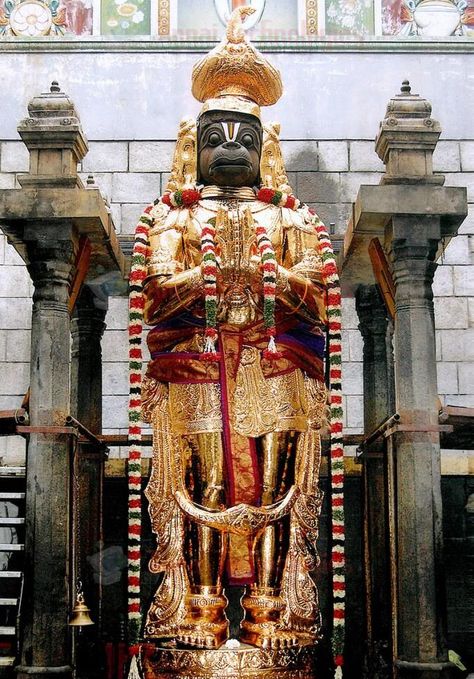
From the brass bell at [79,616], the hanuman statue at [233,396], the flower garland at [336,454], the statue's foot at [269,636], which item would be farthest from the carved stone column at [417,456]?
the brass bell at [79,616]

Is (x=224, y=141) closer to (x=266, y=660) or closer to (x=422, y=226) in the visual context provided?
(x=422, y=226)

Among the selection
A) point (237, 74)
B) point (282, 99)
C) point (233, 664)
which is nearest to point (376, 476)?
point (233, 664)

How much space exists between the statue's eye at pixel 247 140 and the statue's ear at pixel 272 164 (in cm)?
26

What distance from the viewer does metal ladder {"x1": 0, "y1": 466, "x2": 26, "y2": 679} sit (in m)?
7.04

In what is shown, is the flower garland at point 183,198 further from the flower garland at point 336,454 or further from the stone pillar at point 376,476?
the stone pillar at point 376,476

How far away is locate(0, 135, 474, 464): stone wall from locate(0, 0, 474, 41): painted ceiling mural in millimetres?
1145

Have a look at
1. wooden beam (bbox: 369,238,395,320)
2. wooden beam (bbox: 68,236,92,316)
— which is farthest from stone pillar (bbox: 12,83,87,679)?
wooden beam (bbox: 369,238,395,320)

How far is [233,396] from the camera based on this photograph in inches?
302

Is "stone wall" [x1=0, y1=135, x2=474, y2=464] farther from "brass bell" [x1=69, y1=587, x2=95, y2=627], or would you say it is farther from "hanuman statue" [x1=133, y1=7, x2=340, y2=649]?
"brass bell" [x1=69, y1=587, x2=95, y2=627]

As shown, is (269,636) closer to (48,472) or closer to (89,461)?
(48,472)

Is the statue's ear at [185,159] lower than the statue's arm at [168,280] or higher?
higher

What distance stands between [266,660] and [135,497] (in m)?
1.39

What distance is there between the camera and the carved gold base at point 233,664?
23.5 feet

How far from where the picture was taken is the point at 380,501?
828cm
